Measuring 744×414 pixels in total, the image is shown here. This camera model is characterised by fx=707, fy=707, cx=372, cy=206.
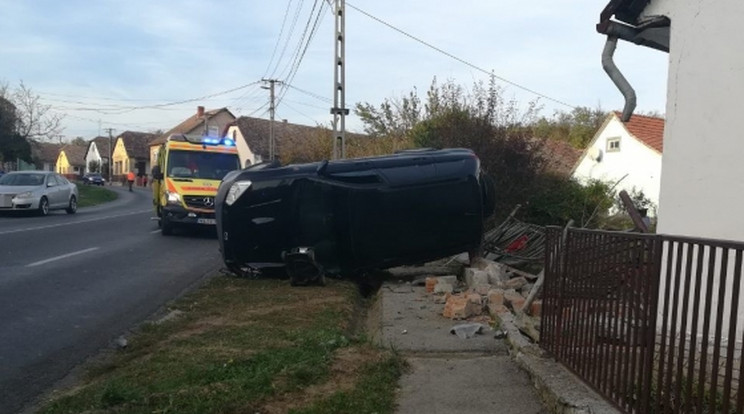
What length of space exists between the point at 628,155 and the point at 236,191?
23.0 meters

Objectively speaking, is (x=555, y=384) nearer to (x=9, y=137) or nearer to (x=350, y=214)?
(x=350, y=214)

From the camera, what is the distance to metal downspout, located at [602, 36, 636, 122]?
6449mm

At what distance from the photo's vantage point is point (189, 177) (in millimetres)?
18969

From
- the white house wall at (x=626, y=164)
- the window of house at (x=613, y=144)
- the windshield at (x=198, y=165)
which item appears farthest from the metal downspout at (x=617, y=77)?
the window of house at (x=613, y=144)

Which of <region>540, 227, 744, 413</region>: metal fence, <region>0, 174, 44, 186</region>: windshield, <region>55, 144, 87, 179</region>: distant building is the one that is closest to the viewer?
<region>540, 227, 744, 413</region>: metal fence

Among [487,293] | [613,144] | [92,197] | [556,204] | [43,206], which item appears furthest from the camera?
[92,197]

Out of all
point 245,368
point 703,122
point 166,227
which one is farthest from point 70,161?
point 703,122

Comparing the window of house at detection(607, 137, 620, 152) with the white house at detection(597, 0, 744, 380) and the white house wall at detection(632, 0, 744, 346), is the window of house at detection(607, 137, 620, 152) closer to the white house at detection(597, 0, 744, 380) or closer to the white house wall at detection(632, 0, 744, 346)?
the white house at detection(597, 0, 744, 380)

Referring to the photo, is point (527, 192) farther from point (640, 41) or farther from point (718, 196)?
point (718, 196)

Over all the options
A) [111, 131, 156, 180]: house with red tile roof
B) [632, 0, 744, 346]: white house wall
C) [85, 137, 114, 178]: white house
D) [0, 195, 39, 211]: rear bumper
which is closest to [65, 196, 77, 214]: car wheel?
[0, 195, 39, 211]: rear bumper

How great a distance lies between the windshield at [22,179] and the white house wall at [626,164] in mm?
19966

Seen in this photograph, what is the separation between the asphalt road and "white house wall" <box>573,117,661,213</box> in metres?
17.1

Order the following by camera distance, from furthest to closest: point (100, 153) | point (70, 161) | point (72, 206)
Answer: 1. point (70, 161)
2. point (100, 153)
3. point (72, 206)

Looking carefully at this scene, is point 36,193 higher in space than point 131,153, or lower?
lower
